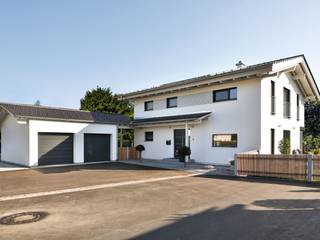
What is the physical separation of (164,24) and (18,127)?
1139cm

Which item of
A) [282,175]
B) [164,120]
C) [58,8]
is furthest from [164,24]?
[282,175]

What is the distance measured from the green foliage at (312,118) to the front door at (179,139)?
15386 millimetres

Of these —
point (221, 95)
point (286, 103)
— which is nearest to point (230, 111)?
point (221, 95)

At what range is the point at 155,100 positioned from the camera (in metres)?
21.7

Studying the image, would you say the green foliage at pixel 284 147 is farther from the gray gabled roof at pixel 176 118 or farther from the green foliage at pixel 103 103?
the green foliage at pixel 103 103

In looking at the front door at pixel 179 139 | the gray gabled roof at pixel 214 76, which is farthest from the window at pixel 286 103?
the front door at pixel 179 139

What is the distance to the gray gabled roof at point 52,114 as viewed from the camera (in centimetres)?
1664

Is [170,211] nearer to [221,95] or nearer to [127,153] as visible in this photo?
[221,95]

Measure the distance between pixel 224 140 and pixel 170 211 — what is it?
11.0 meters

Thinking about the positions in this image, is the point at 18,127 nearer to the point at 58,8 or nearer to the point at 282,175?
the point at 58,8

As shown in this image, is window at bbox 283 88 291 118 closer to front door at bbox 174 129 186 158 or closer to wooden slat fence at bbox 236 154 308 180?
front door at bbox 174 129 186 158

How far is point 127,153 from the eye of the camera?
21.7m

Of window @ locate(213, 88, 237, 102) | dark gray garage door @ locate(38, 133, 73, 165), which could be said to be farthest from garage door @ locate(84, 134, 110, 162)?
window @ locate(213, 88, 237, 102)

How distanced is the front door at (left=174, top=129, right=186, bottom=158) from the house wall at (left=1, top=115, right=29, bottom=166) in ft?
31.3
